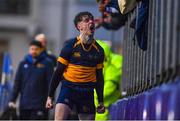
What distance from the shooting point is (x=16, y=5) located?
35219 mm

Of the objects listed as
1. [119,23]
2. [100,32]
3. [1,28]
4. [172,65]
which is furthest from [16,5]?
[172,65]

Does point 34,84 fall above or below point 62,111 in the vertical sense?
below

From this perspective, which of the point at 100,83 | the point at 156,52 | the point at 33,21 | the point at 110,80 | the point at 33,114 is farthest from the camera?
the point at 33,21

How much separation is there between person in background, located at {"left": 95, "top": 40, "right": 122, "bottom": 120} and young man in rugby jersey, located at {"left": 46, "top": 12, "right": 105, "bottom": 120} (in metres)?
2.93

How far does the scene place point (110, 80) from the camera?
40.7 feet

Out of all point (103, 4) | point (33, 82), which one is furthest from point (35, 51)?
point (103, 4)

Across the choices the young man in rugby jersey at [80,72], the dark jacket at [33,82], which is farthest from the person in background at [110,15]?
the young man in rugby jersey at [80,72]

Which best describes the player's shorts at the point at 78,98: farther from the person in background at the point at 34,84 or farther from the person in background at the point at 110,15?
the person in background at the point at 34,84

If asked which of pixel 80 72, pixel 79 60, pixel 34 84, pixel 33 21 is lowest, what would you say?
pixel 33 21

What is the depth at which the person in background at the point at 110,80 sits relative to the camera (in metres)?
12.3

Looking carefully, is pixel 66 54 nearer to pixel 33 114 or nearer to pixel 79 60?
pixel 79 60

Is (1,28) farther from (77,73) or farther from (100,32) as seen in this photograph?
(77,73)

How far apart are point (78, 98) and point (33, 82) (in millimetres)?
4373

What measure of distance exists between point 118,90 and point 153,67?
4.29m
